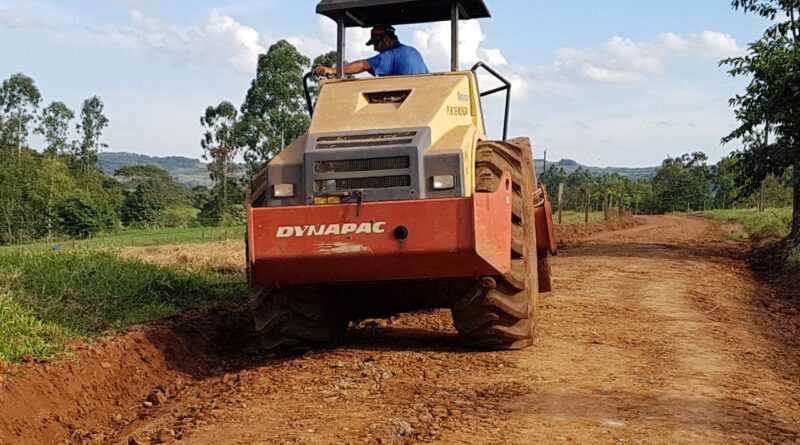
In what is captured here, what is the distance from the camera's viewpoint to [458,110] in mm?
6988

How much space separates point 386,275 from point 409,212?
1.72ft

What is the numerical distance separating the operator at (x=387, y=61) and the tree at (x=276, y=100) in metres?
38.3

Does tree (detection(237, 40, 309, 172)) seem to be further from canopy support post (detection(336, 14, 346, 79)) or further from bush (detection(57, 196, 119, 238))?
canopy support post (detection(336, 14, 346, 79))

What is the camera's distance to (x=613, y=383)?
18.7ft

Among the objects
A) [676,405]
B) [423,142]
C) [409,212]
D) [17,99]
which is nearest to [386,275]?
[409,212]

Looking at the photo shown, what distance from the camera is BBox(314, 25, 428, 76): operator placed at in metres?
7.46

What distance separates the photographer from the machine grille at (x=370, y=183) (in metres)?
6.14

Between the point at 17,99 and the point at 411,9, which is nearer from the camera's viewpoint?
the point at 411,9

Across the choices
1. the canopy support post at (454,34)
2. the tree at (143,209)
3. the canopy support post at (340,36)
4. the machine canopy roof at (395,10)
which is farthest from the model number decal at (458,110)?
the tree at (143,209)

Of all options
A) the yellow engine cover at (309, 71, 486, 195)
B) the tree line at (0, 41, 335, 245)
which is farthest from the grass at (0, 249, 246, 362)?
the tree line at (0, 41, 335, 245)

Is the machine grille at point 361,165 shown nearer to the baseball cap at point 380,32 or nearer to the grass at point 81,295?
the baseball cap at point 380,32

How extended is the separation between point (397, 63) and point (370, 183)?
66.7 inches

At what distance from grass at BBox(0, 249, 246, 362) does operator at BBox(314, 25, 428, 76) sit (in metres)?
2.95

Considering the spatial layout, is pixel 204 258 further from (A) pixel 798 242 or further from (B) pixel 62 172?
(B) pixel 62 172
